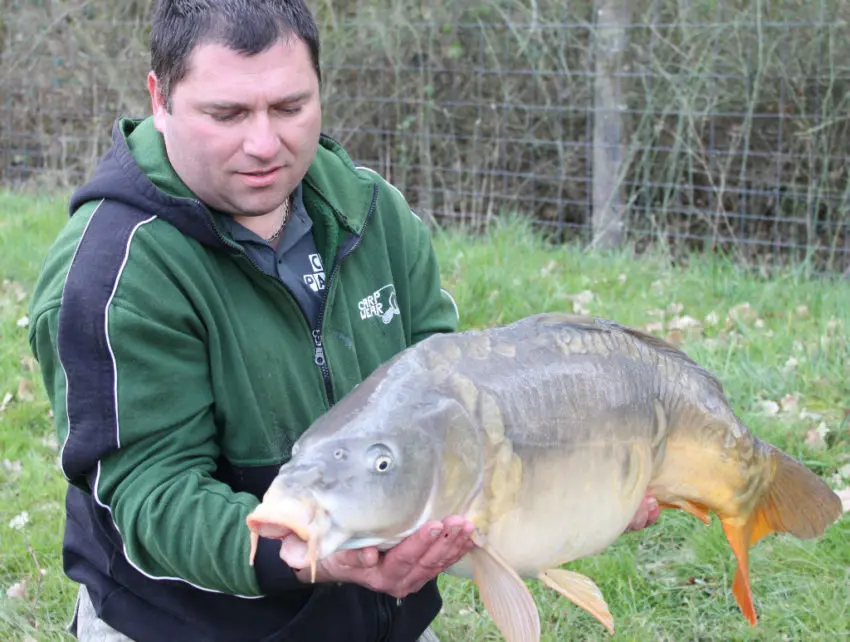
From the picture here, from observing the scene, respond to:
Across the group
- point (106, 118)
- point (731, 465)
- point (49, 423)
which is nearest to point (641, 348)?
point (731, 465)

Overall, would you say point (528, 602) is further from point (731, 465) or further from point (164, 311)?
point (164, 311)

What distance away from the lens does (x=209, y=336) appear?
2053mm

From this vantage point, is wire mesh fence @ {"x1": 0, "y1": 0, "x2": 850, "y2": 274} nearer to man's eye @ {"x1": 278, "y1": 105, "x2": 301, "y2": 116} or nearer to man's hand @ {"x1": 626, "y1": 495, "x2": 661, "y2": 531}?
man's hand @ {"x1": 626, "y1": 495, "x2": 661, "y2": 531}

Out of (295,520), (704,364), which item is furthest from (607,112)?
(295,520)

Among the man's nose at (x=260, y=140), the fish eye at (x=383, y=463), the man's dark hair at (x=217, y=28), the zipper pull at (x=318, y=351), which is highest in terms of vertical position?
the man's dark hair at (x=217, y=28)

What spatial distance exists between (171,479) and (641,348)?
2.52 feet

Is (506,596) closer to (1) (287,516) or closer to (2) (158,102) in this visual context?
(1) (287,516)

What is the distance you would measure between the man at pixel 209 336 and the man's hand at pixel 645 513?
46 cm

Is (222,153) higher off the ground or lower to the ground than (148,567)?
higher

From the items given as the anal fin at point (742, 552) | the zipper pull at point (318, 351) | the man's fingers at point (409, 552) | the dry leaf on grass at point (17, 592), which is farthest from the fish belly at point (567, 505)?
the dry leaf on grass at point (17, 592)

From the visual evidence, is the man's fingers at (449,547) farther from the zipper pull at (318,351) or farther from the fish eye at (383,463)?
the zipper pull at (318,351)

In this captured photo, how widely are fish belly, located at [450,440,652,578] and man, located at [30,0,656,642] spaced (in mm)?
145

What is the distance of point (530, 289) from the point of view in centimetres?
465

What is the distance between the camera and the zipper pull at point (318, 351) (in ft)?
7.15
